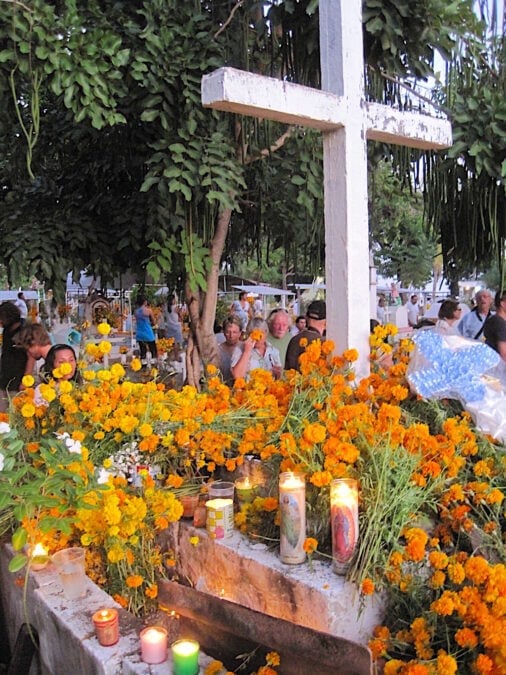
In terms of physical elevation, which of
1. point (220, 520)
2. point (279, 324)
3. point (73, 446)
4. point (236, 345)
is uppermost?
point (279, 324)

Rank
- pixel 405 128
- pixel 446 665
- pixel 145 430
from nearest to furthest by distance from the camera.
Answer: pixel 446 665 < pixel 145 430 < pixel 405 128

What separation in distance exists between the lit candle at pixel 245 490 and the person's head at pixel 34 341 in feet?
7.13

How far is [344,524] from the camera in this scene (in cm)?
173

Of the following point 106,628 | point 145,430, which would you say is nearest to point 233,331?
point 145,430

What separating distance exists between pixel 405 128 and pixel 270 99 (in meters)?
0.79

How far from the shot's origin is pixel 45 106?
5.20m

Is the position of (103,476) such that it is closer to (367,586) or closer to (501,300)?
(367,586)

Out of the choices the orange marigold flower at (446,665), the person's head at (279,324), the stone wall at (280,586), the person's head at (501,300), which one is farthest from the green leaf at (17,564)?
the person's head at (501,300)

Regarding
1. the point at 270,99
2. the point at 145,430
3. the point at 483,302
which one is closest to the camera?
the point at 145,430

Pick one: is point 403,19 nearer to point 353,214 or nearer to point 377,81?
point 377,81

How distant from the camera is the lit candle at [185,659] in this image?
154 cm

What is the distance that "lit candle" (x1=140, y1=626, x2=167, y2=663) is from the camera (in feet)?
5.24

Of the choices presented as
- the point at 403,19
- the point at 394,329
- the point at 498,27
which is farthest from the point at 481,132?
the point at 394,329

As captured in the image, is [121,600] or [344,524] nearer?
[344,524]
